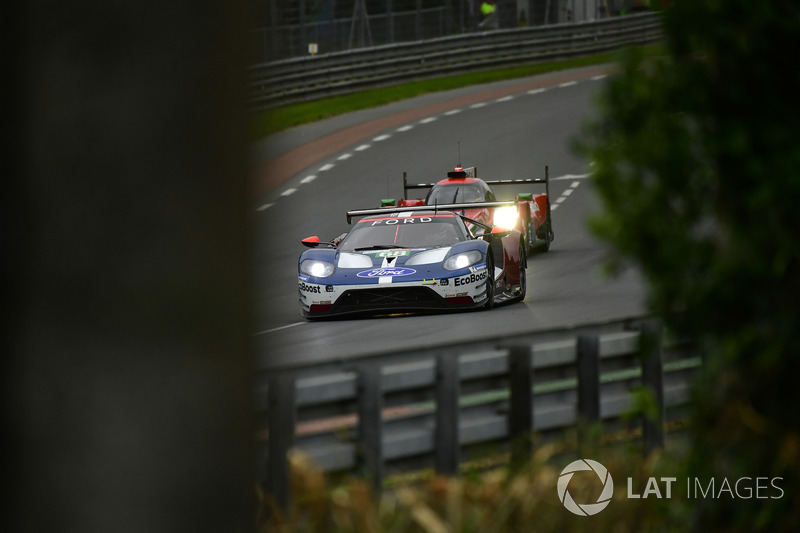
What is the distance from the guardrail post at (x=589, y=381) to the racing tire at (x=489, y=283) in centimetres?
855

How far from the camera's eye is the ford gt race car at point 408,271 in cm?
1368

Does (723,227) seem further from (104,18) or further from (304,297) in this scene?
(304,297)

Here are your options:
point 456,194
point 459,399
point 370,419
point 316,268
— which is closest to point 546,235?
point 456,194

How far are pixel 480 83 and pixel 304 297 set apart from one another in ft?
81.2

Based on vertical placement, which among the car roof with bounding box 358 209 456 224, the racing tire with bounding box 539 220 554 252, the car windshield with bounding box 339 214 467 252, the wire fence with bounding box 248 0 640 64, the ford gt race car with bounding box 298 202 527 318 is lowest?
the racing tire with bounding box 539 220 554 252

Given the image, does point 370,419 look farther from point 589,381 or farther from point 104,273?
point 104,273

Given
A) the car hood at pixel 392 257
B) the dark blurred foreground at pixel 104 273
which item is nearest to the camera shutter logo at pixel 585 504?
the dark blurred foreground at pixel 104 273

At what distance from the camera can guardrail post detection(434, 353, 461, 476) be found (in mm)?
4766

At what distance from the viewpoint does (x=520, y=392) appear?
5129 millimetres

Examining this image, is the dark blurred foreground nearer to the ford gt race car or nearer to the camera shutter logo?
the camera shutter logo

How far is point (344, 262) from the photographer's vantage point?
14.0m

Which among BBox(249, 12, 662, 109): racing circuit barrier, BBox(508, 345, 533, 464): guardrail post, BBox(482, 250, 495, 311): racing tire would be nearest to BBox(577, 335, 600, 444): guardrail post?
BBox(508, 345, 533, 464): guardrail post

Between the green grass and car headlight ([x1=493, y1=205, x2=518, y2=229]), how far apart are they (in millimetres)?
13104

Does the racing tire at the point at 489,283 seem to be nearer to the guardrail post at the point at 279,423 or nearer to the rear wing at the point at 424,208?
the rear wing at the point at 424,208
